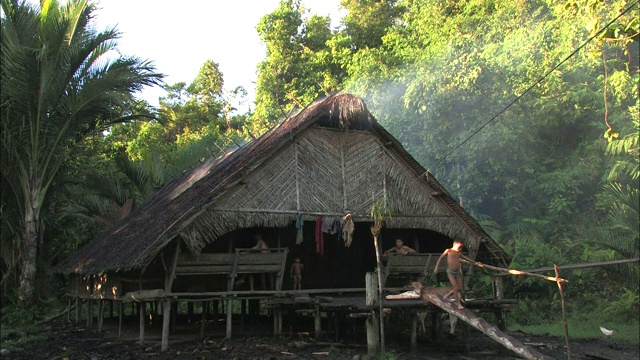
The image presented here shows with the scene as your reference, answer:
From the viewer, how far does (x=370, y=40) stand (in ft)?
96.5

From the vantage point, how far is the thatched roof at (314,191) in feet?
34.1

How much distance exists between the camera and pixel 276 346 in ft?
33.7

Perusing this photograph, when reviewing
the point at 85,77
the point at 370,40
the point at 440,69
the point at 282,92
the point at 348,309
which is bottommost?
the point at 348,309

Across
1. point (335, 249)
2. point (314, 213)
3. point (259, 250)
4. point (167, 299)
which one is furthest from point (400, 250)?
point (167, 299)

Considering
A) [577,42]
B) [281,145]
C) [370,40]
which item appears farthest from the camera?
[370,40]

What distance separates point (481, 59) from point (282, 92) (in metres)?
11.9

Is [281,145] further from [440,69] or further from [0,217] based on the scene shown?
[440,69]

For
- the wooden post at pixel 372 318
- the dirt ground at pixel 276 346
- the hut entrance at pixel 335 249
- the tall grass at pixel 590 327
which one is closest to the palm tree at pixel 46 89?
the dirt ground at pixel 276 346

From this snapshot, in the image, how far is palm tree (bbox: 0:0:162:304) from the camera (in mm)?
13516

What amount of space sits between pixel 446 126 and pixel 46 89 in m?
12.7

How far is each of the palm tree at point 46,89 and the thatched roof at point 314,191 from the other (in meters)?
2.92

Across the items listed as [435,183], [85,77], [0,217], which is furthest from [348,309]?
[0,217]

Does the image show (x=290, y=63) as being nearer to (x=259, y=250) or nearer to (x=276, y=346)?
(x=259, y=250)

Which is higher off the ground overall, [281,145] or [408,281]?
[281,145]
